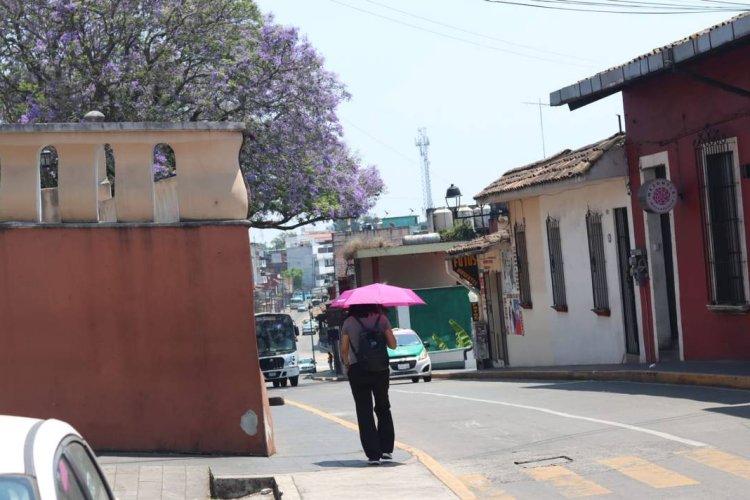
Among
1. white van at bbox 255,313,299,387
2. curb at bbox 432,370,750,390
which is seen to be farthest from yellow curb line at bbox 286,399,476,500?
white van at bbox 255,313,299,387

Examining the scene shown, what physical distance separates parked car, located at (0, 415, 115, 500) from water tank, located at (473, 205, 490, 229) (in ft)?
123

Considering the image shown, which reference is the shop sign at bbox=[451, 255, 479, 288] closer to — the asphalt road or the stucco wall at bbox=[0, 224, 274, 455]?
the asphalt road

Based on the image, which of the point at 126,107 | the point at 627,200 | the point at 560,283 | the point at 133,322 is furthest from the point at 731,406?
the point at 126,107

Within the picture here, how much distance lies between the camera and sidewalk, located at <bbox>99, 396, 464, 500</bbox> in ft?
31.4

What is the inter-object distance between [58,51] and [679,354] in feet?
53.3

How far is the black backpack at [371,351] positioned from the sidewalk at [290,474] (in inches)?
37.4

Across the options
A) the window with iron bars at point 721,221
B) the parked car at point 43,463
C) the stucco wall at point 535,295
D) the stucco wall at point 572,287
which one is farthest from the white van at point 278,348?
the parked car at point 43,463

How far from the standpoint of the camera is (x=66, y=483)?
389 centimetres

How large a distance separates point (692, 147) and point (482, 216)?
76.1ft

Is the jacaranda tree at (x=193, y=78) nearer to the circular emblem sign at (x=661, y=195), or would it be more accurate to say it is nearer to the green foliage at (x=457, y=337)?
the circular emblem sign at (x=661, y=195)

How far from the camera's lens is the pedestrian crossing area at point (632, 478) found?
9238 millimetres

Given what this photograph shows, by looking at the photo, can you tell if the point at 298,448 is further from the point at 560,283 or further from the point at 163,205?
the point at 560,283

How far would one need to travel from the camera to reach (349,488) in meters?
9.93

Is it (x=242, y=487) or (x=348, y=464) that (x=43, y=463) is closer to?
(x=242, y=487)
